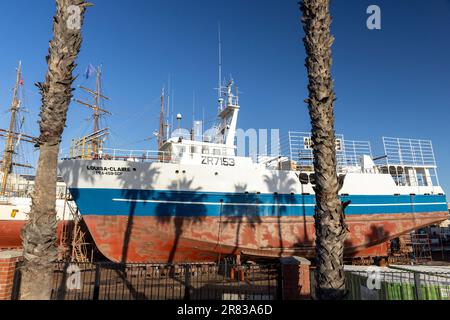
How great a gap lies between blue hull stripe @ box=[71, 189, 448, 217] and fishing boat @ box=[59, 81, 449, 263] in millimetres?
60

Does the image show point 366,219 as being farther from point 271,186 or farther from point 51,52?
point 51,52

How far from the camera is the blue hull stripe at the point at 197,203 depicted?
56.7ft

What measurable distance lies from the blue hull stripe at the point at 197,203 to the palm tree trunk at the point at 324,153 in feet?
40.4

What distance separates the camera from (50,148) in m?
6.25

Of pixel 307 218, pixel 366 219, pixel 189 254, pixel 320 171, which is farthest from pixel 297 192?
pixel 320 171

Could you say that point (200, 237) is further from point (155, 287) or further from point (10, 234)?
point (10, 234)

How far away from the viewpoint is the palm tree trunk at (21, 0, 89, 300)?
19.1 feet

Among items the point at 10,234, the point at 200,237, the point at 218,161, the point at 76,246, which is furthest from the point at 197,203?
the point at 10,234

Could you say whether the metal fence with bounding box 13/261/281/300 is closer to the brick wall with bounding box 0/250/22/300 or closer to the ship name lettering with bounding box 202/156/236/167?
the brick wall with bounding box 0/250/22/300

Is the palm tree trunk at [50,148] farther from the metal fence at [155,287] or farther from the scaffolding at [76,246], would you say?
the scaffolding at [76,246]

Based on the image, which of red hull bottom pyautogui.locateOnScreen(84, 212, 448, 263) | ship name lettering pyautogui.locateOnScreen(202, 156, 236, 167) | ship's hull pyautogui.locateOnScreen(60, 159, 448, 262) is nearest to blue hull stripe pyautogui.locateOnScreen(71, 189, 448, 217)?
ship's hull pyautogui.locateOnScreen(60, 159, 448, 262)

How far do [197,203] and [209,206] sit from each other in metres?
0.78

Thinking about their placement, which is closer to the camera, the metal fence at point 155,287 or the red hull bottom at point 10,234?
the metal fence at point 155,287

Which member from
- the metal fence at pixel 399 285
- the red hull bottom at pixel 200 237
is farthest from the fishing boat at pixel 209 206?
the metal fence at pixel 399 285
